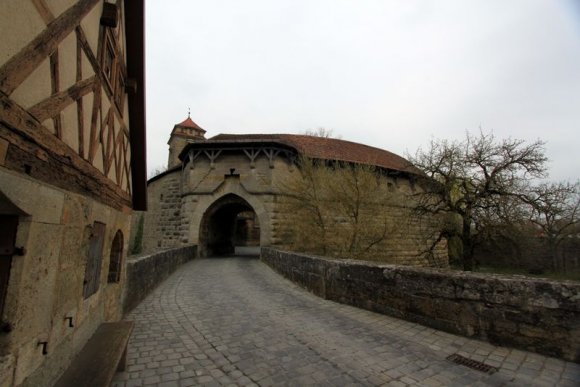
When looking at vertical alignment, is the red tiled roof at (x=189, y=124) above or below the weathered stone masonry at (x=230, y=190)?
above

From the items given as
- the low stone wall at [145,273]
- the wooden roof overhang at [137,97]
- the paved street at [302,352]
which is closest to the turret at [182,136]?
the low stone wall at [145,273]

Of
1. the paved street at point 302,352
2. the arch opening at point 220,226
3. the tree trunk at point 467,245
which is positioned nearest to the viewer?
the paved street at point 302,352

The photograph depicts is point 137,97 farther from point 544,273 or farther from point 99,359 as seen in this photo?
point 544,273

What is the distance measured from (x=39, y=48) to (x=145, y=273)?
204 inches

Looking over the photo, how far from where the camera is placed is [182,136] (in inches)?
1209

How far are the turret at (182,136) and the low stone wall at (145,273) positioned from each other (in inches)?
901

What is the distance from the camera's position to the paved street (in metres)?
2.64

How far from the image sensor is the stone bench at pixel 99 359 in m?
2.07

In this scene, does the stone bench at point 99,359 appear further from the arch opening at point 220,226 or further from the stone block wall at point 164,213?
the stone block wall at point 164,213

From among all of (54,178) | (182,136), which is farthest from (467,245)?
(182,136)

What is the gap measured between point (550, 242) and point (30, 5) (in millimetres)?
24509

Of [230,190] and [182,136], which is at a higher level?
[182,136]

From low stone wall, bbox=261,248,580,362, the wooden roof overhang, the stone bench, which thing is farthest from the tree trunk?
the stone bench

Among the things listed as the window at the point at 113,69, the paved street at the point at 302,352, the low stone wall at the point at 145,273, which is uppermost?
the window at the point at 113,69
